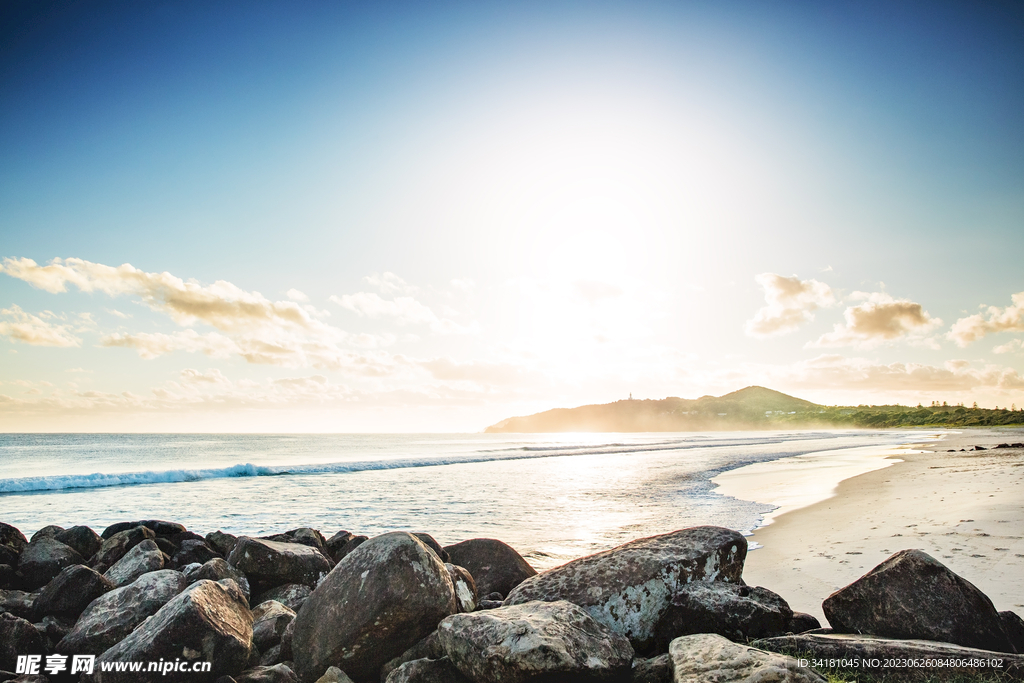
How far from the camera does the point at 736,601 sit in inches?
193

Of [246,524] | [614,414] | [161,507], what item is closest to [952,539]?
[246,524]

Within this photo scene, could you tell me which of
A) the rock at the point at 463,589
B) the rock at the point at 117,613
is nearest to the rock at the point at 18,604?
the rock at the point at 117,613

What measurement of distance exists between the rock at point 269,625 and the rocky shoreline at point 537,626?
0.06 feet

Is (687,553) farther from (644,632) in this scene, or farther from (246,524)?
(246,524)

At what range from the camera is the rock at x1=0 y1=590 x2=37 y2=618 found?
6.89m

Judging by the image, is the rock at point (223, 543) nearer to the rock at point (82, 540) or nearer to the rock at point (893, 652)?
the rock at point (82, 540)

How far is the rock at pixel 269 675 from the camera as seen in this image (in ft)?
15.3

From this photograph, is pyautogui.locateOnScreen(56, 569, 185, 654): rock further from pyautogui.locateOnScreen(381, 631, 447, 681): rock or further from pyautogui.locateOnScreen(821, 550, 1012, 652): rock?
pyautogui.locateOnScreen(821, 550, 1012, 652): rock

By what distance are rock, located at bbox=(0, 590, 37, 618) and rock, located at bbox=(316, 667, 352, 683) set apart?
5071mm

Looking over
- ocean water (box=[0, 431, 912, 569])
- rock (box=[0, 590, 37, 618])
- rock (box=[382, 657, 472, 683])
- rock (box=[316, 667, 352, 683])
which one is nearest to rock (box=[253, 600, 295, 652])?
rock (box=[316, 667, 352, 683])

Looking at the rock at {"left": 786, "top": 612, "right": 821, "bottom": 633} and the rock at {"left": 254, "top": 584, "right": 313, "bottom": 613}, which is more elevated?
the rock at {"left": 786, "top": 612, "right": 821, "bottom": 633}

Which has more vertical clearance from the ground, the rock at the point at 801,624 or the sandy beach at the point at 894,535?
the rock at the point at 801,624

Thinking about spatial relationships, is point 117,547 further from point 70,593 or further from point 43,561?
point 70,593

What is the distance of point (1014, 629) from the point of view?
439cm
